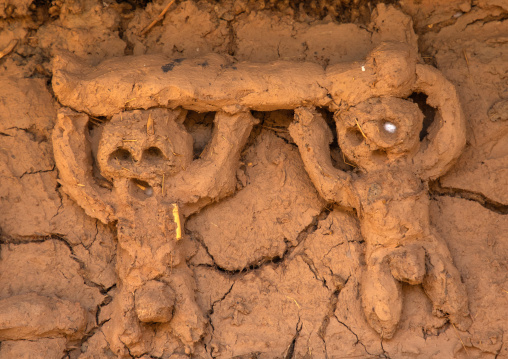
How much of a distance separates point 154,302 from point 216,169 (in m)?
0.70

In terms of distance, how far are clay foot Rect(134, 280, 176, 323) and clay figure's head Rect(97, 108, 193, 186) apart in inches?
19.5

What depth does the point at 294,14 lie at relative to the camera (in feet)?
10.7

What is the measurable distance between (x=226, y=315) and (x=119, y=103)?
1135 millimetres

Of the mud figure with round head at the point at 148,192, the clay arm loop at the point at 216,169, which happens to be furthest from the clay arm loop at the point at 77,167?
the clay arm loop at the point at 216,169

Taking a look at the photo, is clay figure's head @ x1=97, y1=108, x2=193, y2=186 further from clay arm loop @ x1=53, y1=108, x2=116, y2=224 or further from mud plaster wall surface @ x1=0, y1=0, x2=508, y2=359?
mud plaster wall surface @ x1=0, y1=0, x2=508, y2=359

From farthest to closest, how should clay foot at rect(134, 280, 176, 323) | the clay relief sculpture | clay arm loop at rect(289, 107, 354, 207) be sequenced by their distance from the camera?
1. clay arm loop at rect(289, 107, 354, 207)
2. the clay relief sculpture
3. clay foot at rect(134, 280, 176, 323)

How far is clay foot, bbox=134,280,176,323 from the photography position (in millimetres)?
2660

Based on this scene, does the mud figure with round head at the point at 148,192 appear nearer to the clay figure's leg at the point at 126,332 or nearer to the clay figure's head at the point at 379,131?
the clay figure's leg at the point at 126,332

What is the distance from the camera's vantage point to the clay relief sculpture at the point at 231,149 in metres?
2.78

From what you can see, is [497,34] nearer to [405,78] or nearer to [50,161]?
[405,78]

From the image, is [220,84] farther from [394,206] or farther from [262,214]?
[394,206]

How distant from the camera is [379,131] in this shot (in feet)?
9.29

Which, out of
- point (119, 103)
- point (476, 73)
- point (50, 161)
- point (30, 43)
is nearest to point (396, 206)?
point (476, 73)

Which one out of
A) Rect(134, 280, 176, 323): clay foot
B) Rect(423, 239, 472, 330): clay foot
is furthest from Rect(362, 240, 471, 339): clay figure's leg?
Rect(134, 280, 176, 323): clay foot
